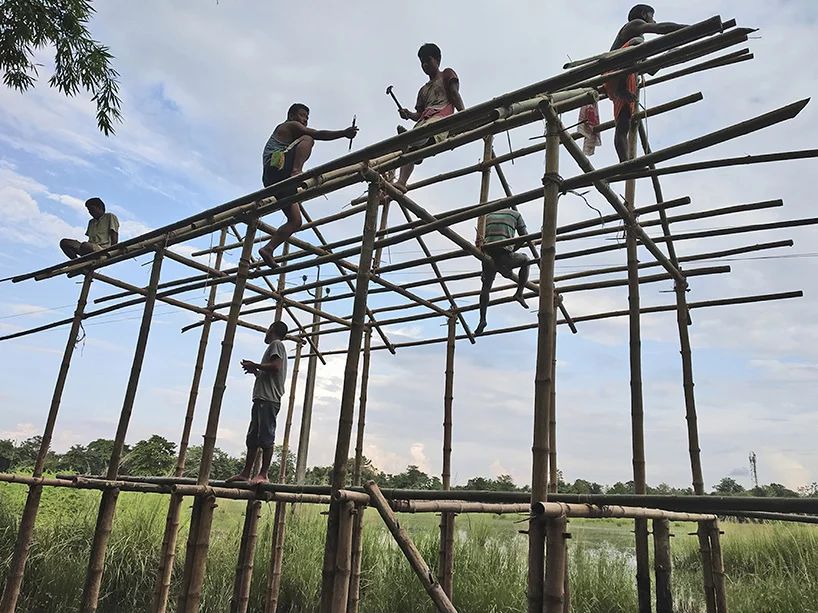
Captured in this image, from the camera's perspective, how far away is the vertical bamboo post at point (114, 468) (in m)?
6.10

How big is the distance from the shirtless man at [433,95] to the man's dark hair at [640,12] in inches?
70.3

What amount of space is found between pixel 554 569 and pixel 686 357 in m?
3.37

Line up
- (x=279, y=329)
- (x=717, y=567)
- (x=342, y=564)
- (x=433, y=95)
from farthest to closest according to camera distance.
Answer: (x=433, y=95) < (x=279, y=329) < (x=717, y=567) < (x=342, y=564)

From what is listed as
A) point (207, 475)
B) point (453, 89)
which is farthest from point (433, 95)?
point (207, 475)

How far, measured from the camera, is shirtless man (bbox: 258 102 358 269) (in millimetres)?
6020

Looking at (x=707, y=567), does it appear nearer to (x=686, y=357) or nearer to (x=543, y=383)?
(x=686, y=357)

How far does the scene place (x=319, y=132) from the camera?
6090 millimetres

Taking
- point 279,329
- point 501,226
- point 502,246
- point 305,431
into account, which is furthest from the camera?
point 305,431

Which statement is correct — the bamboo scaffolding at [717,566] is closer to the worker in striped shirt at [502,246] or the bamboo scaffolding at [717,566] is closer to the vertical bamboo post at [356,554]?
the worker in striped shirt at [502,246]

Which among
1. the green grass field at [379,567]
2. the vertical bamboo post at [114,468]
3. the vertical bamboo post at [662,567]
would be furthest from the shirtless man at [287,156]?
the green grass field at [379,567]

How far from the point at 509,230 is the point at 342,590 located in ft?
11.3

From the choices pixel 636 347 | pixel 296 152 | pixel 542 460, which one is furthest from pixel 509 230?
pixel 542 460

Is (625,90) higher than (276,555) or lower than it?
higher

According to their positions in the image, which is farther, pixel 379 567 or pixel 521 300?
pixel 379 567
